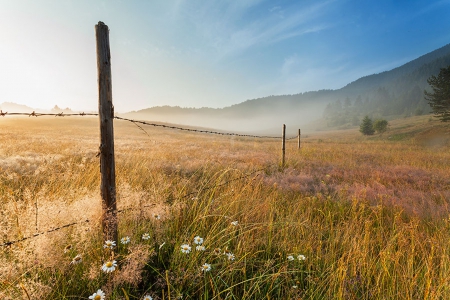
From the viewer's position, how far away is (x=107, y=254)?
226 cm

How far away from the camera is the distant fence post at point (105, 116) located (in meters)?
2.36

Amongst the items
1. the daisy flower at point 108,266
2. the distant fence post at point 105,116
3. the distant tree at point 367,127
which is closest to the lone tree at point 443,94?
the distant tree at point 367,127

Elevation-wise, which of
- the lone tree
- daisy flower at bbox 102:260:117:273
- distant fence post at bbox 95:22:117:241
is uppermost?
the lone tree

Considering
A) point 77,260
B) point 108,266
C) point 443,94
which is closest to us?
point 108,266

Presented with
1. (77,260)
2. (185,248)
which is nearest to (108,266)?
(77,260)

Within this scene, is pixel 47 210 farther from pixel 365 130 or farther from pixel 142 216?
pixel 365 130

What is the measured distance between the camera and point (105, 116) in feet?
7.80

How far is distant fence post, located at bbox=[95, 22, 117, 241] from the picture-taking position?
236 centimetres

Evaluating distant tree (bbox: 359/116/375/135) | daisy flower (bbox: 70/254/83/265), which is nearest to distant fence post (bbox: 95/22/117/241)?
daisy flower (bbox: 70/254/83/265)

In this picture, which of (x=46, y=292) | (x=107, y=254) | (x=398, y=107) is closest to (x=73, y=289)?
(x=46, y=292)

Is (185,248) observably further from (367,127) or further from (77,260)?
(367,127)

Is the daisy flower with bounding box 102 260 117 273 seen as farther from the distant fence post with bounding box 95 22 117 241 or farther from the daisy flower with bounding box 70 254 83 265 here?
the distant fence post with bounding box 95 22 117 241

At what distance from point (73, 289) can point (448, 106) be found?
57.1 metres

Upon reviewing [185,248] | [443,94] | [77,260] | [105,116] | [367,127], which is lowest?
[185,248]
